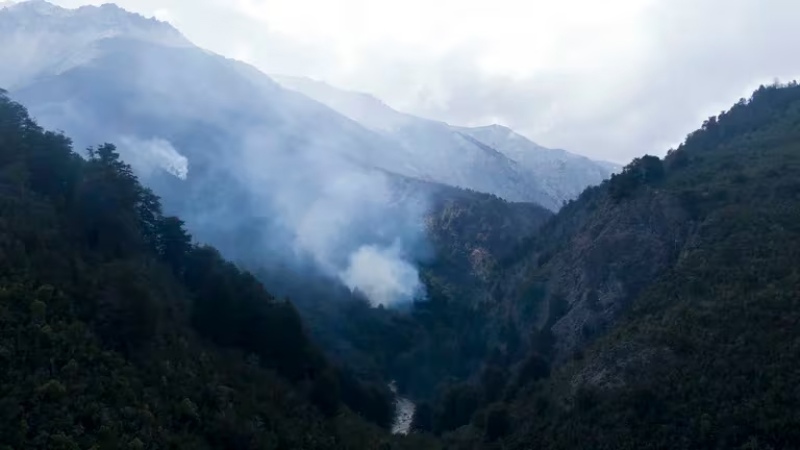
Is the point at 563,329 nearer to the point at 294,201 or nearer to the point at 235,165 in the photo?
the point at 294,201

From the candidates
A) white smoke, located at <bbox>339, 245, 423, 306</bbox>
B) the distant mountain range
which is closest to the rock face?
white smoke, located at <bbox>339, 245, 423, 306</bbox>

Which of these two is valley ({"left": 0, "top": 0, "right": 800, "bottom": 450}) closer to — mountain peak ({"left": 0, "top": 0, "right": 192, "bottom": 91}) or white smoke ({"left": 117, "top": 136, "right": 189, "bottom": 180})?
white smoke ({"left": 117, "top": 136, "right": 189, "bottom": 180})

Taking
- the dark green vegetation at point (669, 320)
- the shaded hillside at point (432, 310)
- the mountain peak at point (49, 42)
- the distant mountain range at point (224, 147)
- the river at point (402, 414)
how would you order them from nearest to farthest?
the dark green vegetation at point (669, 320)
the river at point (402, 414)
the shaded hillside at point (432, 310)
the distant mountain range at point (224, 147)
the mountain peak at point (49, 42)

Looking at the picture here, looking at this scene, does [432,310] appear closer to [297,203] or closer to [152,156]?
[297,203]

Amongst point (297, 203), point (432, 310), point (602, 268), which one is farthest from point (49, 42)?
point (602, 268)

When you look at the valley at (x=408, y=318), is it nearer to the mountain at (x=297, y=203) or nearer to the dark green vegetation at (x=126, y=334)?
the dark green vegetation at (x=126, y=334)

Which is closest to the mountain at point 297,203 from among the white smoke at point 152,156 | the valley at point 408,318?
the white smoke at point 152,156

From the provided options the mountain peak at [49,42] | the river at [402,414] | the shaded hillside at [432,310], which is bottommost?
the river at [402,414]
